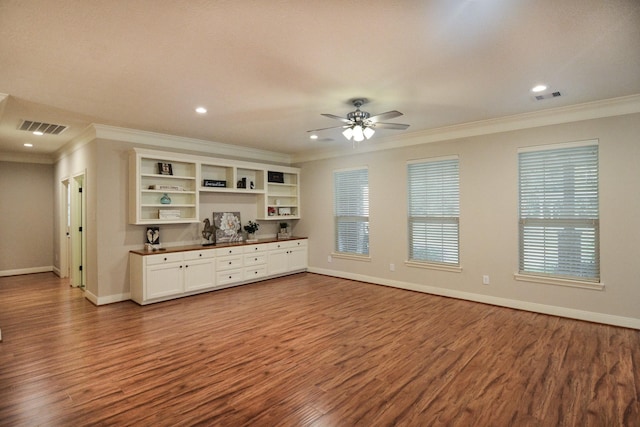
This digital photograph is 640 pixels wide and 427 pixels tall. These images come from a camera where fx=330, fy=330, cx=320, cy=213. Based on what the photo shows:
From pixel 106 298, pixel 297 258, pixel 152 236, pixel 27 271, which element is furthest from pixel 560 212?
pixel 27 271

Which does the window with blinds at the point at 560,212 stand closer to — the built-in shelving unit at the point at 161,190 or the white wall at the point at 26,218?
the built-in shelving unit at the point at 161,190

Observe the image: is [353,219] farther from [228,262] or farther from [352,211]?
[228,262]

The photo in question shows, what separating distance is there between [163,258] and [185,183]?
146cm

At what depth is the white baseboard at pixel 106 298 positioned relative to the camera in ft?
16.0

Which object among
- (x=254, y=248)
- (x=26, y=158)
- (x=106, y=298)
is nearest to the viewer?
(x=106, y=298)

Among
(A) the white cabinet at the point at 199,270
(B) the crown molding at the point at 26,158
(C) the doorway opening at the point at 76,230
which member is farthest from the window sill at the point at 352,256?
(B) the crown molding at the point at 26,158

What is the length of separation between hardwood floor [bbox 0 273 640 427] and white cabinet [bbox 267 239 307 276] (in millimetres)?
1837

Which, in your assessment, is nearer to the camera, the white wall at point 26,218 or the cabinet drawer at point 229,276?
the cabinet drawer at point 229,276

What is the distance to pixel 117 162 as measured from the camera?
5066 millimetres

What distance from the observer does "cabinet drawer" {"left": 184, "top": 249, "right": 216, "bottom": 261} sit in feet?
17.1

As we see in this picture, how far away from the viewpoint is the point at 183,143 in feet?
18.7

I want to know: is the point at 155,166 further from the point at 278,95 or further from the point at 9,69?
the point at 278,95

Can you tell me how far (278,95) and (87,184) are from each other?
372cm

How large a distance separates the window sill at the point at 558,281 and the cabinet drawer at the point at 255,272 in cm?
417
